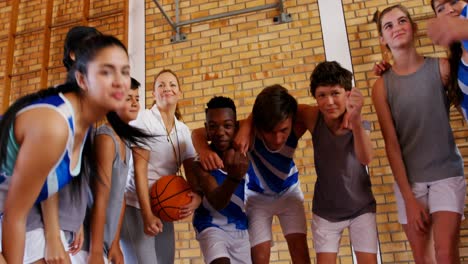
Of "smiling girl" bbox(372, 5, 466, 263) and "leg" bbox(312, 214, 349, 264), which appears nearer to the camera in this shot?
"smiling girl" bbox(372, 5, 466, 263)

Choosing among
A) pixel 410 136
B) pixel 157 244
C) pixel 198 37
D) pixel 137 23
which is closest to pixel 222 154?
pixel 157 244

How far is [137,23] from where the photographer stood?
458 cm

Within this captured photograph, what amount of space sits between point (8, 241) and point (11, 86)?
4.13 metres

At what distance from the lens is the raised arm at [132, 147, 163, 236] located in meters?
2.18

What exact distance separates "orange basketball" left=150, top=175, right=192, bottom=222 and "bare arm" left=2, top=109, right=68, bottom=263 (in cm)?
97

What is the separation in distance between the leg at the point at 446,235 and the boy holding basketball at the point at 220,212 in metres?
0.99

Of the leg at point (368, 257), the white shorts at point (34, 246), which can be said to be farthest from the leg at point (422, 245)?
the white shorts at point (34, 246)

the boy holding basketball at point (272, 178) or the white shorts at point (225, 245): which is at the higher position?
the boy holding basketball at point (272, 178)

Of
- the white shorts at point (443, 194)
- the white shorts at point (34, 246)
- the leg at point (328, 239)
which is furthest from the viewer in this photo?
the leg at point (328, 239)

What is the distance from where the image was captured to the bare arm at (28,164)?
1219 millimetres

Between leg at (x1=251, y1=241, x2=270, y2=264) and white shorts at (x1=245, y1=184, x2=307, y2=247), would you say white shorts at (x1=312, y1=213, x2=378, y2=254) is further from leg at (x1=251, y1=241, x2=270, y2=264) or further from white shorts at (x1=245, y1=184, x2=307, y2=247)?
leg at (x1=251, y1=241, x2=270, y2=264)

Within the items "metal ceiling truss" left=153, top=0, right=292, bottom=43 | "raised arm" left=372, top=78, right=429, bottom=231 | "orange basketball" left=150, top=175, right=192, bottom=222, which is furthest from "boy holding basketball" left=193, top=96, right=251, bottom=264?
"metal ceiling truss" left=153, top=0, right=292, bottom=43

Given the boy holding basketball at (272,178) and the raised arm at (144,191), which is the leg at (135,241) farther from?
the boy holding basketball at (272,178)

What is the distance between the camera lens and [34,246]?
4.77ft
